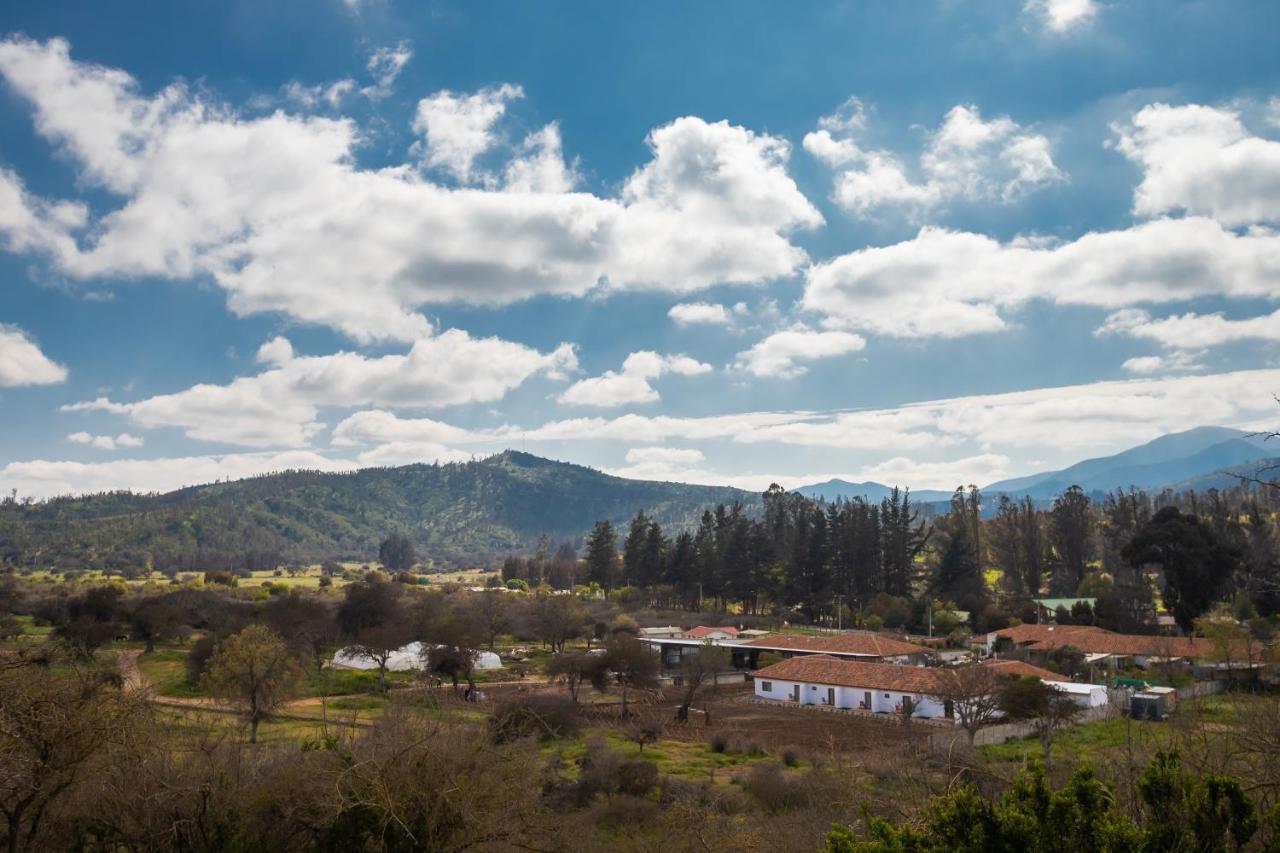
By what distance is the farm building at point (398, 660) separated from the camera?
52.6 m

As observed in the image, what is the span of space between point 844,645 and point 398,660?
29222 millimetres

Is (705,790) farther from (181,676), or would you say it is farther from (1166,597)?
(1166,597)

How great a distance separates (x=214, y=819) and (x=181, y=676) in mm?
39062

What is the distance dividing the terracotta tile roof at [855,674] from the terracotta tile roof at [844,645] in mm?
3080

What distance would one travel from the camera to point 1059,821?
23.9ft

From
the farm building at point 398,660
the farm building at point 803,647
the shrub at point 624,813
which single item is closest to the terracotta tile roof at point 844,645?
the farm building at point 803,647

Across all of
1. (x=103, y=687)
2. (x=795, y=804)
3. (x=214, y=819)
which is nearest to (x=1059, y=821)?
(x=214, y=819)

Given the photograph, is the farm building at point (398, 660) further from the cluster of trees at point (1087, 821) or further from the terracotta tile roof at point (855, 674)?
the cluster of trees at point (1087, 821)

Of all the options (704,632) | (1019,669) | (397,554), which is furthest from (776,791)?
(397,554)

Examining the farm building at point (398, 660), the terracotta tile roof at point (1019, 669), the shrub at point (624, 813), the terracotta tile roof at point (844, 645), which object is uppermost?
the shrub at point (624, 813)

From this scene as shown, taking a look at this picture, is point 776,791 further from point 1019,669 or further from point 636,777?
point 1019,669

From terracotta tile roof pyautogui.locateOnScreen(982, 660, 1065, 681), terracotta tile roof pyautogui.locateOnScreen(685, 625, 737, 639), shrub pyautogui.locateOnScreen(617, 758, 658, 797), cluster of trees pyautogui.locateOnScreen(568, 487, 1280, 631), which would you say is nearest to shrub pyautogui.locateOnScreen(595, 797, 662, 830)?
shrub pyautogui.locateOnScreen(617, 758, 658, 797)

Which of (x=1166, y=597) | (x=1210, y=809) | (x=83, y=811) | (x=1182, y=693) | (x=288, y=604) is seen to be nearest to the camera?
(x=1210, y=809)

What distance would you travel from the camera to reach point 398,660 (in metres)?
56.3
